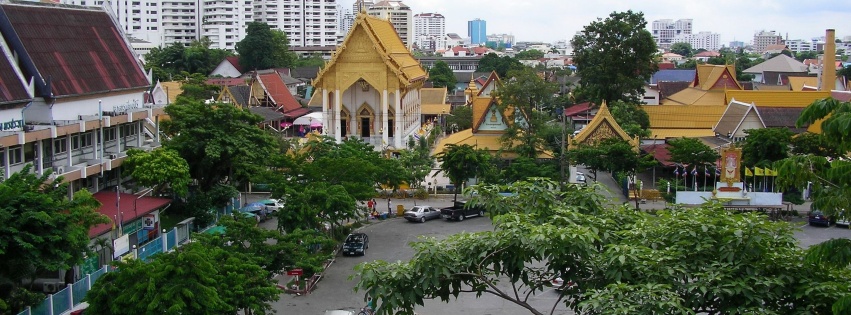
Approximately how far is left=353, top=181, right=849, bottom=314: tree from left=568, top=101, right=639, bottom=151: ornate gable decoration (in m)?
26.8

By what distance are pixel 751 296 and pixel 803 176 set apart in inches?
75.1

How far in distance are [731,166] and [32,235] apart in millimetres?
27314

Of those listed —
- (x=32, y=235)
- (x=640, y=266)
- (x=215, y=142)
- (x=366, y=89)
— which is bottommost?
(x=32, y=235)

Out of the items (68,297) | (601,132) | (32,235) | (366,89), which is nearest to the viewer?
(32,235)

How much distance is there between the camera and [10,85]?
84.8 feet

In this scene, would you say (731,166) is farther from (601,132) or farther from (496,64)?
(496,64)

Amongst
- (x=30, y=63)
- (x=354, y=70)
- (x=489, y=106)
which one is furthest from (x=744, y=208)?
(x=30, y=63)

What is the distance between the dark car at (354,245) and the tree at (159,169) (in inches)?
219

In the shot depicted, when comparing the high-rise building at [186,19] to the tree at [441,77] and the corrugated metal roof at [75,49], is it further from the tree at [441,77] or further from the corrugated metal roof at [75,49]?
the corrugated metal roof at [75,49]

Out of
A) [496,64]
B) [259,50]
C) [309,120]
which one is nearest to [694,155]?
[309,120]

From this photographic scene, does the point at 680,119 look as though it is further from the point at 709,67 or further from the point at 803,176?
the point at 803,176


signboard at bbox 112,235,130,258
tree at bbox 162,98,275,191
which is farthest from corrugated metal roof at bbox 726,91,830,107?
signboard at bbox 112,235,130,258

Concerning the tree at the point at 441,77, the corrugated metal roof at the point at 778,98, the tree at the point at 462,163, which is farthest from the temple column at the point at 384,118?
the tree at the point at 441,77

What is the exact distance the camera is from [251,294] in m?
18.8
